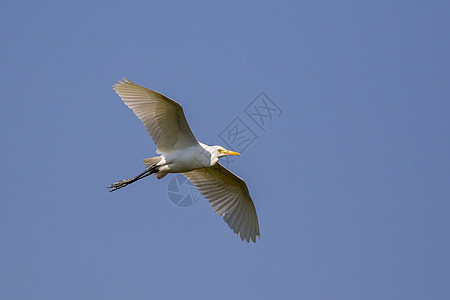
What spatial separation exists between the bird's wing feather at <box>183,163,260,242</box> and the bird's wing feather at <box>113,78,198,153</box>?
163cm

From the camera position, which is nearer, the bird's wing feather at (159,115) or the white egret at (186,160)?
the bird's wing feather at (159,115)

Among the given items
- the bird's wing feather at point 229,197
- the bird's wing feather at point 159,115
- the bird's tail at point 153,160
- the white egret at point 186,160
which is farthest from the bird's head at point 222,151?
the bird's tail at point 153,160

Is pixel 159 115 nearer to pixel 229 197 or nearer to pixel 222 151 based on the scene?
pixel 222 151

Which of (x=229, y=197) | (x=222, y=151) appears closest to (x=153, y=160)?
(x=222, y=151)

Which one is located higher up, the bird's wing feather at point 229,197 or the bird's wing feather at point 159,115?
the bird's wing feather at point 159,115

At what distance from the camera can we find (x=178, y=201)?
557 inches

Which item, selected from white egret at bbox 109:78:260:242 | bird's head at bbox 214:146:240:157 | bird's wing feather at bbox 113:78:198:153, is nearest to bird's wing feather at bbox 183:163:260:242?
white egret at bbox 109:78:260:242

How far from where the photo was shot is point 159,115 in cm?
1259

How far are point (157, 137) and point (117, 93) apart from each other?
1273 millimetres

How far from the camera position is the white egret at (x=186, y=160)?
40.6ft

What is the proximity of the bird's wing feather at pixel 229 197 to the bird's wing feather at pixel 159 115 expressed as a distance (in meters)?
1.63

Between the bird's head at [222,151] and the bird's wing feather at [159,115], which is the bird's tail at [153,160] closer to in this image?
the bird's wing feather at [159,115]

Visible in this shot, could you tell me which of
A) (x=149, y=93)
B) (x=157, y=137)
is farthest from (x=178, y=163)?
(x=149, y=93)

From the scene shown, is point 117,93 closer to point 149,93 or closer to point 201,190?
point 149,93
